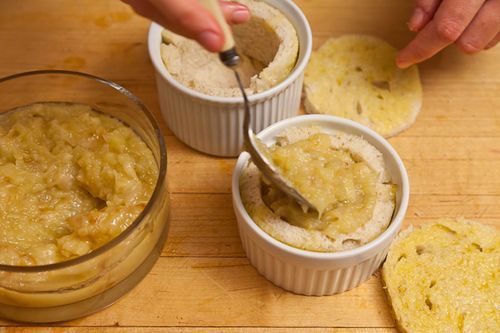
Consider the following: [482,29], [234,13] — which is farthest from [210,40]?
[482,29]

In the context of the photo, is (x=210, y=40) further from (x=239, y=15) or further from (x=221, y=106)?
(x=221, y=106)

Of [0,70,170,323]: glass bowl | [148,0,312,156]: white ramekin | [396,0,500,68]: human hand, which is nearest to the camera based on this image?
[0,70,170,323]: glass bowl

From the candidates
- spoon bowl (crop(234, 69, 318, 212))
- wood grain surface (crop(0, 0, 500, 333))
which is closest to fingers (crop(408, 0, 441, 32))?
wood grain surface (crop(0, 0, 500, 333))

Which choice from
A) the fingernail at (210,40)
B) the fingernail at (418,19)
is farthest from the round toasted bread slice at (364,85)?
the fingernail at (210,40)

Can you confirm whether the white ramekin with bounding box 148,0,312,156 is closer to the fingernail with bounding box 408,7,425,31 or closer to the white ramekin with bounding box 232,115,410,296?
the white ramekin with bounding box 232,115,410,296

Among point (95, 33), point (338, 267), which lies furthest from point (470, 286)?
point (95, 33)

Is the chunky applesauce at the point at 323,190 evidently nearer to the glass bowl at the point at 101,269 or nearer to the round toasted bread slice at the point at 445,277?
the round toasted bread slice at the point at 445,277
